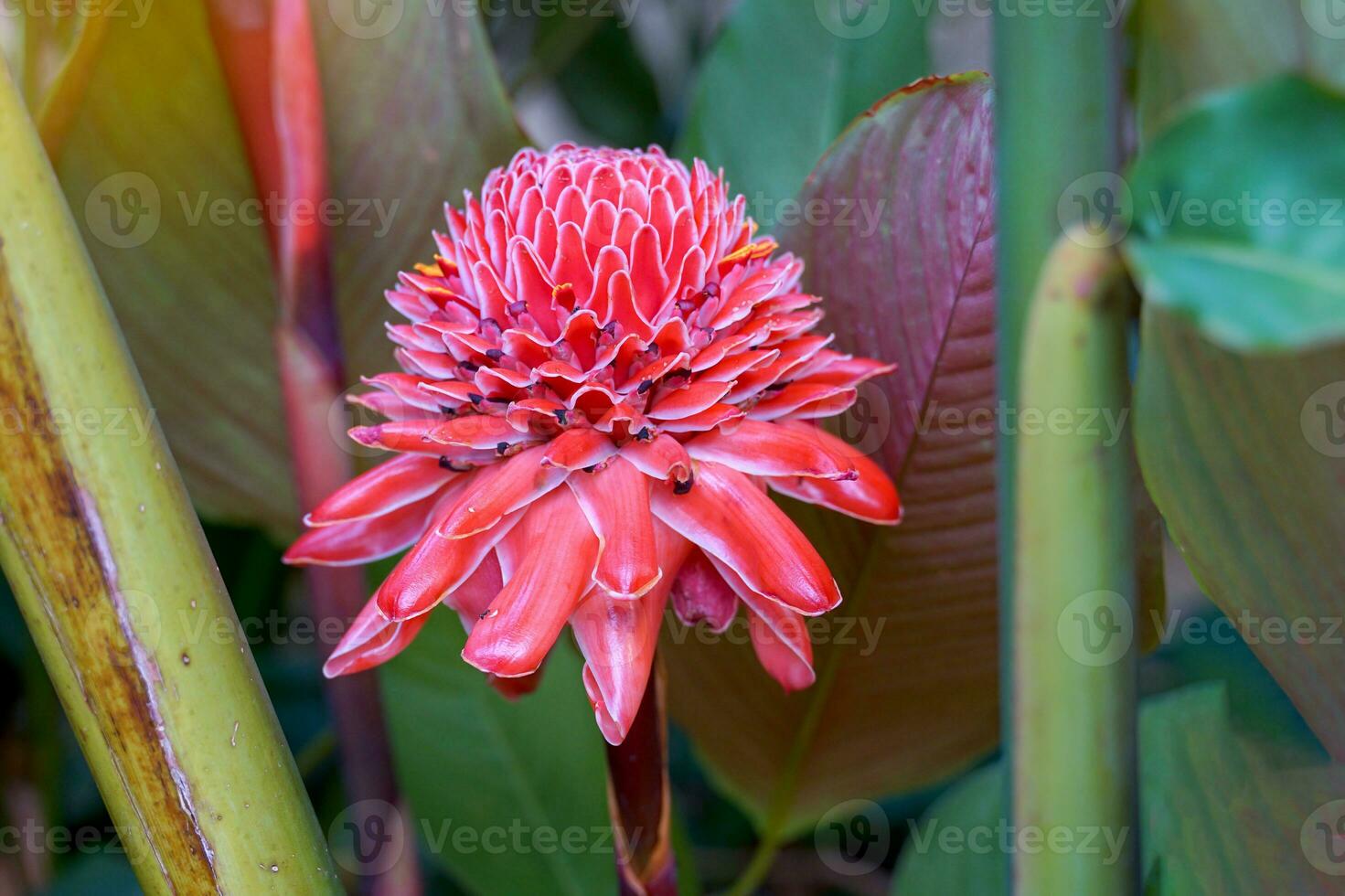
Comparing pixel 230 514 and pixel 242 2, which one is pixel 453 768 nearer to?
pixel 230 514

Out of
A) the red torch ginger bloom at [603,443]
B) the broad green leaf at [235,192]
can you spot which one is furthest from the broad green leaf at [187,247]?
the red torch ginger bloom at [603,443]

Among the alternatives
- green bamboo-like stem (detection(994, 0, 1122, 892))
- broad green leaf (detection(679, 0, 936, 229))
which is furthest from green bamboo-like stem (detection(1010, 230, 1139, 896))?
broad green leaf (detection(679, 0, 936, 229))

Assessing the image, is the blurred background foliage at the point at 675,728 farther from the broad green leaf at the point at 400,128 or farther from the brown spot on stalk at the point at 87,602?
the brown spot on stalk at the point at 87,602

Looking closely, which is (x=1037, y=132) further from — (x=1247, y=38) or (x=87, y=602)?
(x=87, y=602)

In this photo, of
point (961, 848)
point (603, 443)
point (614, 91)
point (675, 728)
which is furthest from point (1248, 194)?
point (614, 91)

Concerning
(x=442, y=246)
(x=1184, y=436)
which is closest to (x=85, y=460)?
(x=442, y=246)

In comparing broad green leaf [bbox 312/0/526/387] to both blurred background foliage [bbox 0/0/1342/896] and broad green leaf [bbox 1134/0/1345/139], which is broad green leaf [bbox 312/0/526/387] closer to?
blurred background foliage [bbox 0/0/1342/896]
